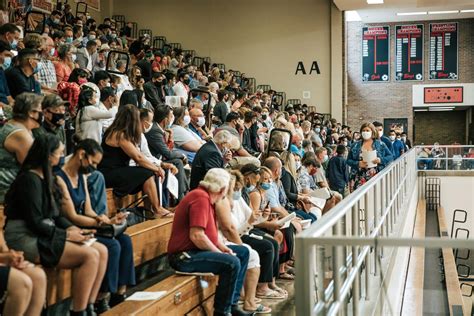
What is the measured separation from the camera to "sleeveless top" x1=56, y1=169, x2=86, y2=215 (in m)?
4.85

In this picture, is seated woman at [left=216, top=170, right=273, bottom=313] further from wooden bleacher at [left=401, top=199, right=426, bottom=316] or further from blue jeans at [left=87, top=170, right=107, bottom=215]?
wooden bleacher at [left=401, top=199, right=426, bottom=316]

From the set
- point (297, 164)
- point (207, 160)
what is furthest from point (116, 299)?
point (297, 164)

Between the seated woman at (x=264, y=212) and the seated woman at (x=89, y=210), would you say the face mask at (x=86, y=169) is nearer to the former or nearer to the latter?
the seated woman at (x=89, y=210)

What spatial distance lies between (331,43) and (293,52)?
4.09 ft

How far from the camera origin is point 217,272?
554cm

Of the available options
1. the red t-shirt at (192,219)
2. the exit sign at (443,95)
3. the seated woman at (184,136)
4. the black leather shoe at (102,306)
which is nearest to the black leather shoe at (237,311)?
the red t-shirt at (192,219)

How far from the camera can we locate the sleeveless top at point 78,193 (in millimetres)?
4848

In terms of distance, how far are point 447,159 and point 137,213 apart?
16.3 meters

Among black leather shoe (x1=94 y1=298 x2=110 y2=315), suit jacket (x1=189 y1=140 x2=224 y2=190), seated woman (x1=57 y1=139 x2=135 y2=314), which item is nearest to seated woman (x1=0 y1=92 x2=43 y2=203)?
seated woman (x1=57 y1=139 x2=135 y2=314)

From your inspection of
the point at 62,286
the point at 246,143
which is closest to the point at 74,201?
the point at 62,286

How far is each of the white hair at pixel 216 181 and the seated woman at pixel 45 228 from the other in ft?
4.42

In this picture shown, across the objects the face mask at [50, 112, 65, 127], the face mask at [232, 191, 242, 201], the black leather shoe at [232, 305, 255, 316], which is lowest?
the black leather shoe at [232, 305, 255, 316]

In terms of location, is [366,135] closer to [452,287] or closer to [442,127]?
[452,287]

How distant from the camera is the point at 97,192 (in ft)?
17.5
